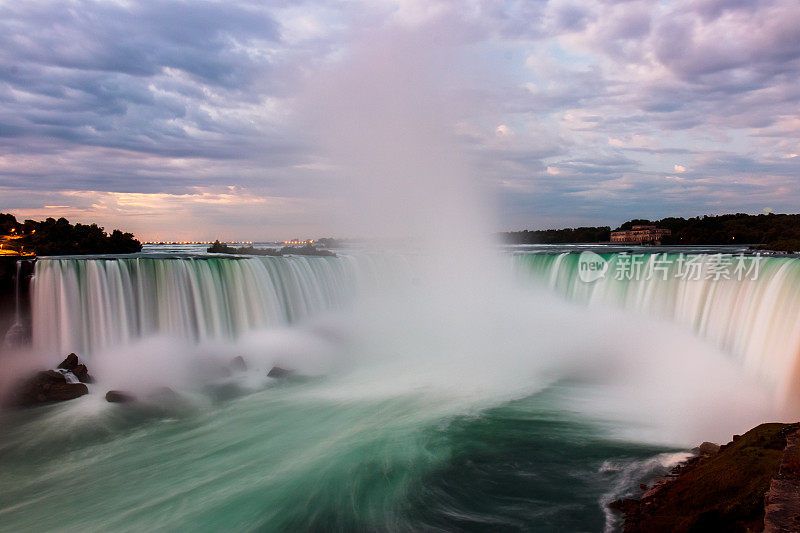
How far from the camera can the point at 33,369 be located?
15.4 metres

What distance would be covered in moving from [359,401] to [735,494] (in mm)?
10455

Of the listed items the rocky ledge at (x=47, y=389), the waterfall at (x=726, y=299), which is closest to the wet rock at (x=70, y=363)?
the rocky ledge at (x=47, y=389)

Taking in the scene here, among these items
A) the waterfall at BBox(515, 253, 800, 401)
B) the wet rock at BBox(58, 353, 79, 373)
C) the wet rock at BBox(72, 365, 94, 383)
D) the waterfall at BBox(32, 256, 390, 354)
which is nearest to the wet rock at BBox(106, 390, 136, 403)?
the wet rock at BBox(72, 365, 94, 383)

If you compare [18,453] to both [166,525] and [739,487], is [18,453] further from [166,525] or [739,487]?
[739,487]

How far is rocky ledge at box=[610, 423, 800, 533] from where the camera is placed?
4918 mm

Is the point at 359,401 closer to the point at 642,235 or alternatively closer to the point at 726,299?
the point at 726,299

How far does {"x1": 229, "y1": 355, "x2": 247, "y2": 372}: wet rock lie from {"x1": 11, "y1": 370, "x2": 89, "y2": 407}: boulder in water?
4.54 metres

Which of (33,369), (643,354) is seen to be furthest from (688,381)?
(33,369)

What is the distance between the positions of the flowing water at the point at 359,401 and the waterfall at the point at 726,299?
0.28 ft

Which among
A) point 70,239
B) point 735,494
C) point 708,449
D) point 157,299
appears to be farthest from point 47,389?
point 70,239

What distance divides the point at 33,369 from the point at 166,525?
10425 mm

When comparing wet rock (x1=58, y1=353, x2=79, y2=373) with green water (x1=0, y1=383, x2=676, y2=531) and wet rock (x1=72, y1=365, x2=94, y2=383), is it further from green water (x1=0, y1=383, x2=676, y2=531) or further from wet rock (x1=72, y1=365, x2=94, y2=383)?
green water (x1=0, y1=383, x2=676, y2=531)

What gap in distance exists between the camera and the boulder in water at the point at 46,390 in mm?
13695

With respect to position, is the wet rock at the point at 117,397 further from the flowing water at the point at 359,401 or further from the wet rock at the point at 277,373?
the wet rock at the point at 277,373
